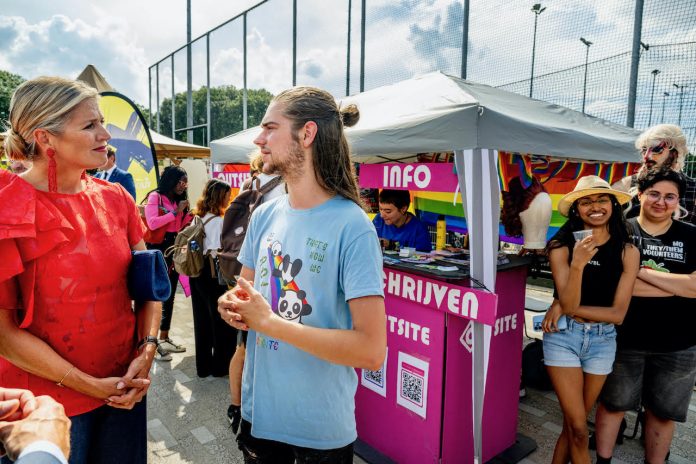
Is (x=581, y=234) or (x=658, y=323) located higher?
(x=581, y=234)

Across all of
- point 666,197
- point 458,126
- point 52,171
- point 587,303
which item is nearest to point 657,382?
point 587,303

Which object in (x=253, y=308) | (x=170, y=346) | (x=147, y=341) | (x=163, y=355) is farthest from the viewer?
(x=170, y=346)

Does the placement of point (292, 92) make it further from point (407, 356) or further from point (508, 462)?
point (508, 462)

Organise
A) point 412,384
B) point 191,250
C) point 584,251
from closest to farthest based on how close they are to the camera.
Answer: point 584,251 → point 412,384 → point 191,250

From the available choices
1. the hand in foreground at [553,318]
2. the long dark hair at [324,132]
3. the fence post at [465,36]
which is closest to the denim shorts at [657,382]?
the hand in foreground at [553,318]

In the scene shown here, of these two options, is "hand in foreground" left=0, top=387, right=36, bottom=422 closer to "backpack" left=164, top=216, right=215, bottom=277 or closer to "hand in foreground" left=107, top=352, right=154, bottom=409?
"hand in foreground" left=107, top=352, right=154, bottom=409

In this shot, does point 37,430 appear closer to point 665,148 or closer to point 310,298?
point 310,298

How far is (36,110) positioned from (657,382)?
3274 millimetres

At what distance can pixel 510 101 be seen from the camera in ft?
11.3

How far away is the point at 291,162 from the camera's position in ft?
4.24

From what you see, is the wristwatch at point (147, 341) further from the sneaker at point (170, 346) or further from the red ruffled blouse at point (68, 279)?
the sneaker at point (170, 346)

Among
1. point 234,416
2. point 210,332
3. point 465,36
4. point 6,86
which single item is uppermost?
point 6,86

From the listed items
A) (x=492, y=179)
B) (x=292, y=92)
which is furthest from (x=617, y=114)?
(x=292, y=92)

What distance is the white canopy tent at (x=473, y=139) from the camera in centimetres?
229
